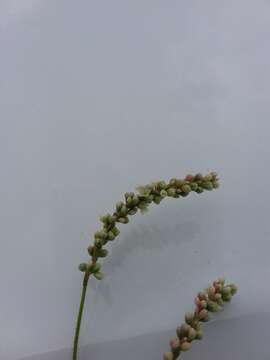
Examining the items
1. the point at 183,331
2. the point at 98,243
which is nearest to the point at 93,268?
the point at 98,243

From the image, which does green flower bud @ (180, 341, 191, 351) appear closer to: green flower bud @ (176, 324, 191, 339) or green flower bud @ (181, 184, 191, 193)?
green flower bud @ (176, 324, 191, 339)

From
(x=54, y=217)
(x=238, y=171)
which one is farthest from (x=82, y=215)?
(x=238, y=171)

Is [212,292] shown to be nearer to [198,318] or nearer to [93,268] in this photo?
[198,318]

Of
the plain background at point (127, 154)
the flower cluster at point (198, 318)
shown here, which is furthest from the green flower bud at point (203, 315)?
the plain background at point (127, 154)

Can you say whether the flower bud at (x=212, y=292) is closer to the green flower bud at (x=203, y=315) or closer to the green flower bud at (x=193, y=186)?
the green flower bud at (x=203, y=315)

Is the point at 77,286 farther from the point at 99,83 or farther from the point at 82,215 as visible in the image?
the point at 99,83

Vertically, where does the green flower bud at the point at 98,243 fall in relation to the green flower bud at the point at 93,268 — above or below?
above
